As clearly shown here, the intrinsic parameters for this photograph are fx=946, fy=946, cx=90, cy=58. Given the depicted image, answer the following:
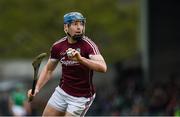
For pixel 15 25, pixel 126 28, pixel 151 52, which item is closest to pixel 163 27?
pixel 151 52

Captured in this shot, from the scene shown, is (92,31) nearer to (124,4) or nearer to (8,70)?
(124,4)

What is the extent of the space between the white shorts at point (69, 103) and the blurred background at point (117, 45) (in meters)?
6.93

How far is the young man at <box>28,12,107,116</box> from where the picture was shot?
12.6 metres

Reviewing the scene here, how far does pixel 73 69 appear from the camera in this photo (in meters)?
12.8

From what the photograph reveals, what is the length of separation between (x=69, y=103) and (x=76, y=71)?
495 mm

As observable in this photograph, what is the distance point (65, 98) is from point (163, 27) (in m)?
16.2

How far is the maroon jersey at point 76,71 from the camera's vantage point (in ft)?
41.7

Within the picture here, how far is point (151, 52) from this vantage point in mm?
29562

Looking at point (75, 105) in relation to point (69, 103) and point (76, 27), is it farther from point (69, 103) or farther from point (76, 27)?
point (76, 27)

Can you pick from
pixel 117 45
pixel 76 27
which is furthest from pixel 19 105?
pixel 117 45

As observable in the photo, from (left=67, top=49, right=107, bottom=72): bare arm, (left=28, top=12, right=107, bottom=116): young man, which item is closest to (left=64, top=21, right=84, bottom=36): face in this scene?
(left=28, top=12, right=107, bottom=116): young man

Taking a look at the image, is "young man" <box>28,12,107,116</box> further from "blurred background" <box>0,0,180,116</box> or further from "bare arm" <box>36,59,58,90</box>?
"blurred background" <box>0,0,180,116</box>

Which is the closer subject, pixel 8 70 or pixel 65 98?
pixel 65 98

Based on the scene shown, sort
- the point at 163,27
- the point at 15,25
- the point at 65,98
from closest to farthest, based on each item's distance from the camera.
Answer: the point at 65,98 < the point at 163,27 < the point at 15,25
